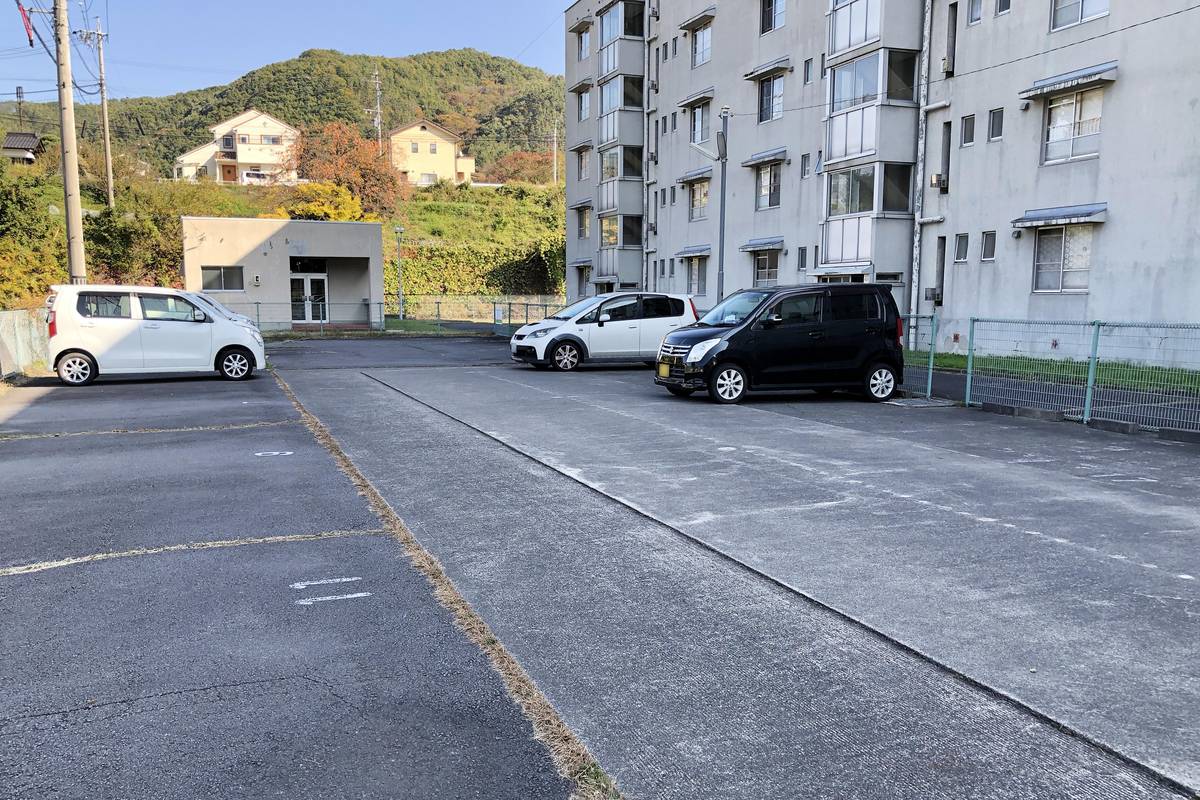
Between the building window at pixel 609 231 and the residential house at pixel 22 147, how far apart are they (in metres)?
47.1

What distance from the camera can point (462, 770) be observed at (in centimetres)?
311

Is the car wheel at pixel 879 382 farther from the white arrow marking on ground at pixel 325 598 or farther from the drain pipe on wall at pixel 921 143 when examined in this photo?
the drain pipe on wall at pixel 921 143

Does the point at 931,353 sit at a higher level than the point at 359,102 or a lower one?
lower

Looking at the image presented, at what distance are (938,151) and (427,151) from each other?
78.8 meters

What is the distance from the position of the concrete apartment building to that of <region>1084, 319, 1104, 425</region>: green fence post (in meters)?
3.66

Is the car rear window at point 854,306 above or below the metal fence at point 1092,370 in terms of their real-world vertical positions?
above

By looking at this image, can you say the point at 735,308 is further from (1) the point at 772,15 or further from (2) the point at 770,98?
(1) the point at 772,15

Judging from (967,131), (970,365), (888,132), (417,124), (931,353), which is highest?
(417,124)

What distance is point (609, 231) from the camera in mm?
44688

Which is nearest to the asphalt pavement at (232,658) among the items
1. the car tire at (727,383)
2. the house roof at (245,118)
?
the car tire at (727,383)

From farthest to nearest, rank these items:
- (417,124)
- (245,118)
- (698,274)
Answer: (417,124), (245,118), (698,274)

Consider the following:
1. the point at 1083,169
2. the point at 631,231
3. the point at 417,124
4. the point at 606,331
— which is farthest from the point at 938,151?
the point at 417,124

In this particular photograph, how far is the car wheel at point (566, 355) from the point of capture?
63.9 ft

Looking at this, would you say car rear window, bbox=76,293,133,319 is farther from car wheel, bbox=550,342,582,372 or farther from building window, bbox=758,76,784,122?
building window, bbox=758,76,784,122
